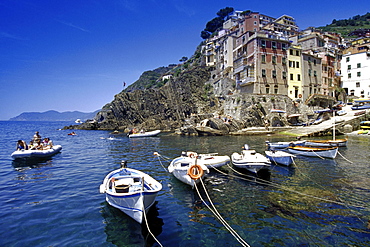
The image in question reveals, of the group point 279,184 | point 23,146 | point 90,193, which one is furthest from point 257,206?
point 23,146

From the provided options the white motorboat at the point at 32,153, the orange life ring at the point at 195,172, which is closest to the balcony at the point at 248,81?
the white motorboat at the point at 32,153

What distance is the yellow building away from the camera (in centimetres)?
5194

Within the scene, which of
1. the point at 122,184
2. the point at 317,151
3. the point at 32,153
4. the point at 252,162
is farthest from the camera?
the point at 32,153

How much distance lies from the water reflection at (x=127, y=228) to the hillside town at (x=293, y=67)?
149 ft

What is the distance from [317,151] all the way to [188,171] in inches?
608

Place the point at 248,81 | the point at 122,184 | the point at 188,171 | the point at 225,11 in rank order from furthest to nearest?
the point at 225,11 < the point at 248,81 < the point at 188,171 < the point at 122,184

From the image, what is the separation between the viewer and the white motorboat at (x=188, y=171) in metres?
12.5

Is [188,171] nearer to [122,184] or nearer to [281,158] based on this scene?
[122,184]

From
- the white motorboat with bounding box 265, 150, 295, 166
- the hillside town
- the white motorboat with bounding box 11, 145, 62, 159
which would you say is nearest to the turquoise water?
the white motorboat with bounding box 265, 150, 295, 166

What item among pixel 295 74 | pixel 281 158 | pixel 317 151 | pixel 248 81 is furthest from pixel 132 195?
pixel 295 74

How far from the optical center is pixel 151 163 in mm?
21203

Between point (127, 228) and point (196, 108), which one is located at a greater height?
point (196, 108)

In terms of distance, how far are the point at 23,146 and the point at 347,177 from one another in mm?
29499

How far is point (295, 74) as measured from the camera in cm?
5241
